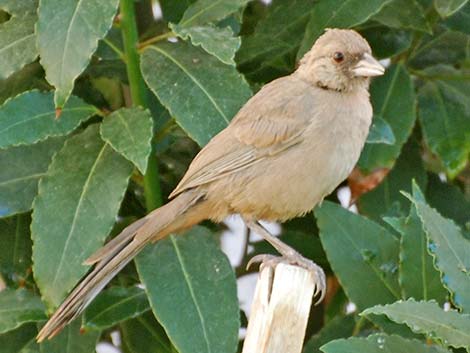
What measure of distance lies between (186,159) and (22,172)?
0.64 meters

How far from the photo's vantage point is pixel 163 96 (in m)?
3.97

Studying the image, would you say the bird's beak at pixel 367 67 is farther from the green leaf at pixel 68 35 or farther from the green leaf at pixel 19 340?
the green leaf at pixel 19 340

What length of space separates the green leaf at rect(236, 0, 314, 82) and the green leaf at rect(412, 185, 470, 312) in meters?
1.01

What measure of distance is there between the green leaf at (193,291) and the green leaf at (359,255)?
337mm

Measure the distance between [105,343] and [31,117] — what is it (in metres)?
1.24

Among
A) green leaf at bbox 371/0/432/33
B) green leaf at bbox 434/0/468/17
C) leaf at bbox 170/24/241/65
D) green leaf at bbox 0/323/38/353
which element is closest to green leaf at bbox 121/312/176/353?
green leaf at bbox 0/323/38/353

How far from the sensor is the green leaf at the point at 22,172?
162 inches

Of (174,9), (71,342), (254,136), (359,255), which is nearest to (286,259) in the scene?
(359,255)

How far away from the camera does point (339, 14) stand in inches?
166

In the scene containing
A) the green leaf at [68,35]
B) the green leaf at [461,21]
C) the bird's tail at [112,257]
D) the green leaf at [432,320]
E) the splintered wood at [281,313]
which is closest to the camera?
the splintered wood at [281,313]

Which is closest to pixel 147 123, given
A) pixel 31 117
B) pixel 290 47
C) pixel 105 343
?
pixel 31 117

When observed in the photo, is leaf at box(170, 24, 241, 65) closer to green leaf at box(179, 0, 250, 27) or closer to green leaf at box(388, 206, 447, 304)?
green leaf at box(179, 0, 250, 27)

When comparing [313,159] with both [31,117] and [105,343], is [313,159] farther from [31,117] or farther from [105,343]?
[105,343]

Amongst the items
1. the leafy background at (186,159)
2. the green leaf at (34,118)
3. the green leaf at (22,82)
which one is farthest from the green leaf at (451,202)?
the green leaf at (22,82)
